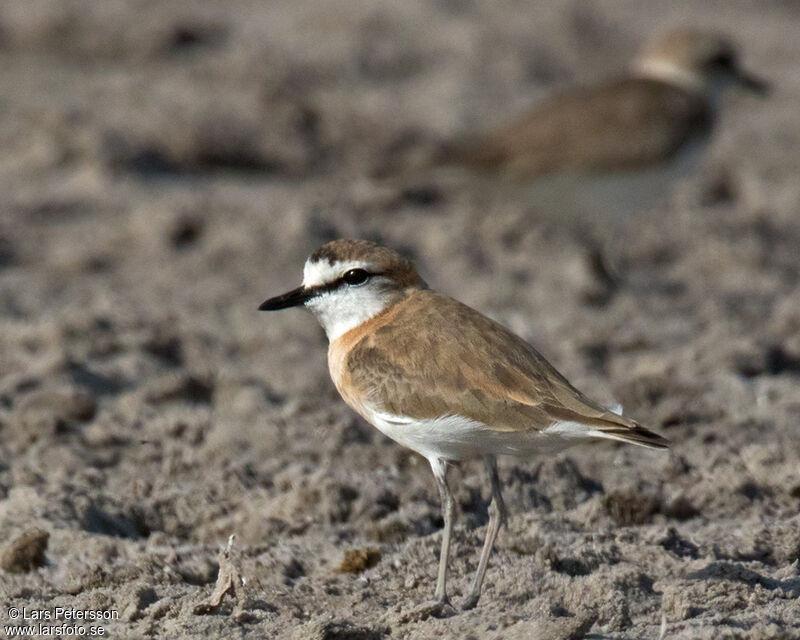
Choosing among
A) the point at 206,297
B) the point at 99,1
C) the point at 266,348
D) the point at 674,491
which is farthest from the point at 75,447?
the point at 99,1

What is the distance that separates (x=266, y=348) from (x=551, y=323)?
1541mm

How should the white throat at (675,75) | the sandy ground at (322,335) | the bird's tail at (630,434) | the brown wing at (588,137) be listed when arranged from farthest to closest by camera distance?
the white throat at (675,75)
the brown wing at (588,137)
the sandy ground at (322,335)
the bird's tail at (630,434)

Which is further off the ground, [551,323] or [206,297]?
[206,297]

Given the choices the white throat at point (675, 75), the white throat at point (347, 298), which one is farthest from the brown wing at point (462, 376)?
the white throat at point (675, 75)

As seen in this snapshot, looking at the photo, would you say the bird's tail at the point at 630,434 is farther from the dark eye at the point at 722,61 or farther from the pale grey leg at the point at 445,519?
the dark eye at the point at 722,61

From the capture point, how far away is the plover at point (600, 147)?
24.1 ft

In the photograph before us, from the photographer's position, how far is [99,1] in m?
10.5

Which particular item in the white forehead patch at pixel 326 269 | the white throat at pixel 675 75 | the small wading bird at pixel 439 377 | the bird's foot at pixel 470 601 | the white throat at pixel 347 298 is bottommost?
the bird's foot at pixel 470 601

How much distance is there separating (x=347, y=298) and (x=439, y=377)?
1.91 feet

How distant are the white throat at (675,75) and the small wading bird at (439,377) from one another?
465cm

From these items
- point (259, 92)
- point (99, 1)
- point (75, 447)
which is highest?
point (99, 1)

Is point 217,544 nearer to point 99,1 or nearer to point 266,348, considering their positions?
point 266,348

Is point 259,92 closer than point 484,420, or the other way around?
point 484,420

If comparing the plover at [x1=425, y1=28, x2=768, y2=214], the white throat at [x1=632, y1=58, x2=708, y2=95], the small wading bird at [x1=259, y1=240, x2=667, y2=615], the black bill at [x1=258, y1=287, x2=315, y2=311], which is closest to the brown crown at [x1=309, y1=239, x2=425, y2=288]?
the small wading bird at [x1=259, y1=240, x2=667, y2=615]
